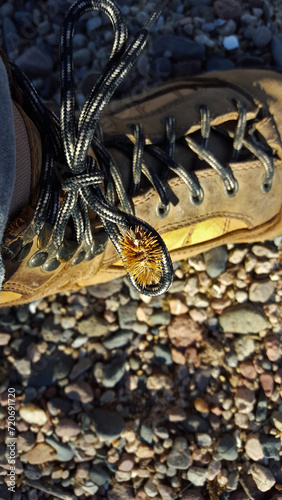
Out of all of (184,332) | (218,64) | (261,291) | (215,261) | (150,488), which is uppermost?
(218,64)

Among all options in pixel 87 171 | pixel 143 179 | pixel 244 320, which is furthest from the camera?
pixel 244 320

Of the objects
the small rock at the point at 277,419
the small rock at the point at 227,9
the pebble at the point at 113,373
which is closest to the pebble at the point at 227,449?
the small rock at the point at 277,419

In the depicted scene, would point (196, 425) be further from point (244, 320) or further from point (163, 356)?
point (244, 320)

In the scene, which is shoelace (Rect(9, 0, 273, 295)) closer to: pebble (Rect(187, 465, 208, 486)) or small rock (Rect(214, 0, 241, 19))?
pebble (Rect(187, 465, 208, 486))

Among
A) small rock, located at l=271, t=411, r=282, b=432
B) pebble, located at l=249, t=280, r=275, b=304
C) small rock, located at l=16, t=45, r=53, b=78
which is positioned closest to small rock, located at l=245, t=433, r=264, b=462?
small rock, located at l=271, t=411, r=282, b=432

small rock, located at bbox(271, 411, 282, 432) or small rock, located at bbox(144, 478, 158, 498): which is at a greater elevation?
small rock, located at bbox(271, 411, 282, 432)

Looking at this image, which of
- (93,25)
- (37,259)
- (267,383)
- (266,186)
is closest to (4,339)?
(37,259)
